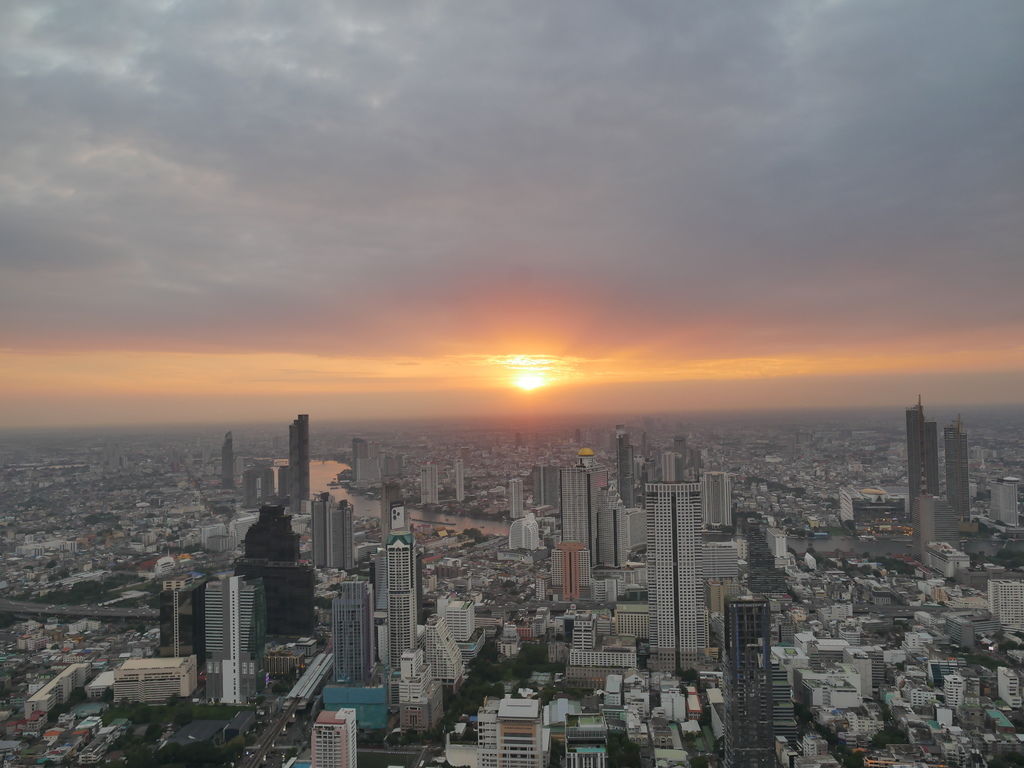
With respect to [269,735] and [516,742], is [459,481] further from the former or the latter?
[516,742]

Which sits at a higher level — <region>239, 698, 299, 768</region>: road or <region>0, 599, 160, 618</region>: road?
<region>0, 599, 160, 618</region>: road

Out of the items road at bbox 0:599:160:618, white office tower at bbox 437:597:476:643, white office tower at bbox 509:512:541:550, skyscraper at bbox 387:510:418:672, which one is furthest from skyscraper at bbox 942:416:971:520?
road at bbox 0:599:160:618

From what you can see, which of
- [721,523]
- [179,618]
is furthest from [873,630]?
[179,618]

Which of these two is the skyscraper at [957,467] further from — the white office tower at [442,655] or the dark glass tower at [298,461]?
the dark glass tower at [298,461]

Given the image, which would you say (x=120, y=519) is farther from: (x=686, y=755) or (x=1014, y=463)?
(x=1014, y=463)

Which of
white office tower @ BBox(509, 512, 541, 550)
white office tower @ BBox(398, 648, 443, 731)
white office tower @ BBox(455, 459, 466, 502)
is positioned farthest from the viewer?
white office tower @ BBox(455, 459, 466, 502)

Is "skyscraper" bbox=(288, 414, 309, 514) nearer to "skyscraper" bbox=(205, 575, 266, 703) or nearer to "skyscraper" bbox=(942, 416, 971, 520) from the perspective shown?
"skyscraper" bbox=(205, 575, 266, 703)

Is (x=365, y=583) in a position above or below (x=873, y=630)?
above
